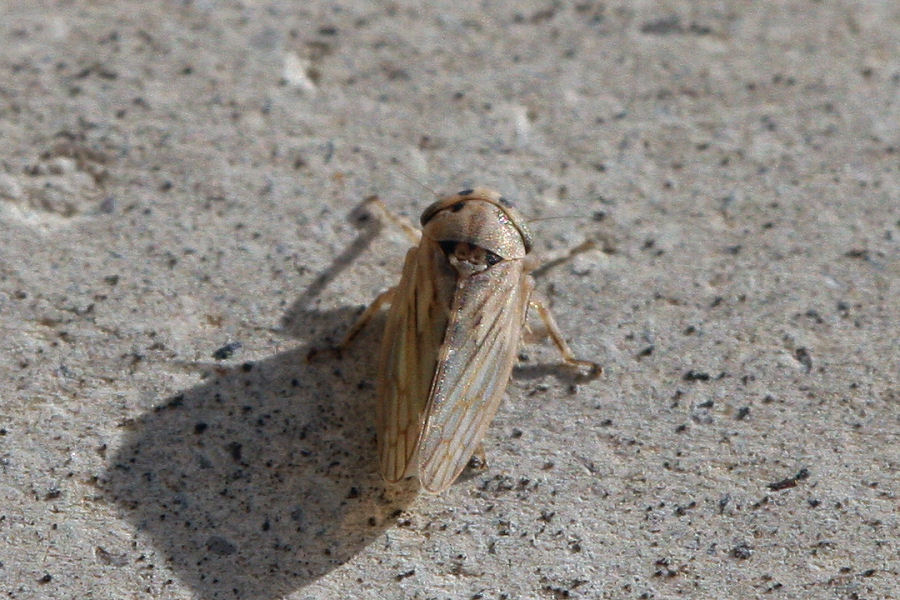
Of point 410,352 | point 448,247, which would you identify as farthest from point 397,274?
point 410,352

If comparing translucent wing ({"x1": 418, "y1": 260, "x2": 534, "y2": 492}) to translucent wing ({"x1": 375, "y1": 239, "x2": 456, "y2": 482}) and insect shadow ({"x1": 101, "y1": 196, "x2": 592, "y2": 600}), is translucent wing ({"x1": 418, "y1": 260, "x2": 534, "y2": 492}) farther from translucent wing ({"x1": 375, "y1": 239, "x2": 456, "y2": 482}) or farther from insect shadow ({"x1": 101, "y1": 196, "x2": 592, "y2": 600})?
insect shadow ({"x1": 101, "y1": 196, "x2": 592, "y2": 600})

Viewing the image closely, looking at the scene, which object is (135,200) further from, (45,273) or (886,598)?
(886,598)

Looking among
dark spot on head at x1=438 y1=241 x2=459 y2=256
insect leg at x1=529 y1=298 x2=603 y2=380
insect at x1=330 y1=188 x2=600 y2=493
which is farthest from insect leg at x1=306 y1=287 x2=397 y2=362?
insect leg at x1=529 y1=298 x2=603 y2=380

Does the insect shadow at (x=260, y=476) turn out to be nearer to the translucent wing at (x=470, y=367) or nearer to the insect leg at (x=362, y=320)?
the insect leg at (x=362, y=320)

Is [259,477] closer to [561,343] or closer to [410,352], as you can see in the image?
[410,352]

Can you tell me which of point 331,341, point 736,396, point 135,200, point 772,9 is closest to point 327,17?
point 135,200

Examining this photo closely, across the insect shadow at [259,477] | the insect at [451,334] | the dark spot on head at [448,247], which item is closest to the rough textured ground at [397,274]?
the insect shadow at [259,477]

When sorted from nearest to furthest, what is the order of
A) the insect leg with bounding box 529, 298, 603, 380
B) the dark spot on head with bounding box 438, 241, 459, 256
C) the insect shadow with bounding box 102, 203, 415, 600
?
the insect shadow with bounding box 102, 203, 415, 600
the dark spot on head with bounding box 438, 241, 459, 256
the insect leg with bounding box 529, 298, 603, 380
